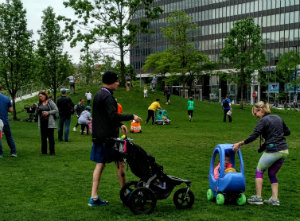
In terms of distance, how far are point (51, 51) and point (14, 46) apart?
7.80 meters

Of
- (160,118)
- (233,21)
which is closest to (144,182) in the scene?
(160,118)

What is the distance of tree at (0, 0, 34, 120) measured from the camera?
29719mm

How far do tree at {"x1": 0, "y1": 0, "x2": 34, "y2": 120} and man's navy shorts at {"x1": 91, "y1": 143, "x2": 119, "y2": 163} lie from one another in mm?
25187

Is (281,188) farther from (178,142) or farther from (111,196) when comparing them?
(178,142)

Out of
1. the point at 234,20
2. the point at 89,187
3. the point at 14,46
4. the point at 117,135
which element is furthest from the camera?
the point at 234,20

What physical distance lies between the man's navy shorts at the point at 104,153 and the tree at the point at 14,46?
82.6ft

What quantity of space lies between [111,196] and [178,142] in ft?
31.4

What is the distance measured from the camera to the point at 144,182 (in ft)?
19.3

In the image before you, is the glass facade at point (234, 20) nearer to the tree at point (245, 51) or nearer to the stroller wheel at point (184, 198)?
the tree at point (245, 51)

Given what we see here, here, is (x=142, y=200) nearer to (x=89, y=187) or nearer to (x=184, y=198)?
(x=184, y=198)

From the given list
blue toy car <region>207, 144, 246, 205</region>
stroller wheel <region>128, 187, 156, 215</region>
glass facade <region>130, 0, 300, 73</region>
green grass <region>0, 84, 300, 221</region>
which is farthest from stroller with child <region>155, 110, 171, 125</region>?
glass facade <region>130, 0, 300, 73</region>

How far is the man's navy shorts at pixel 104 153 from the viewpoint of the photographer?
5996mm

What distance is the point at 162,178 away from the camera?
19.5ft

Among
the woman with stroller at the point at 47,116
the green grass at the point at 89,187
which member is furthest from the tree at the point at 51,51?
the woman with stroller at the point at 47,116
